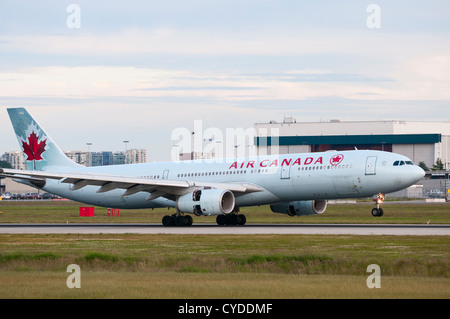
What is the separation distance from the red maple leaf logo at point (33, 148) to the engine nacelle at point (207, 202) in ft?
56.8

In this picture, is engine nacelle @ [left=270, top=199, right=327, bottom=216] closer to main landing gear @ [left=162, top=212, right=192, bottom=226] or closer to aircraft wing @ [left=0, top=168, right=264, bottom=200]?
aircraft wing @ [left=0, top=168, right=264, bottom=200]

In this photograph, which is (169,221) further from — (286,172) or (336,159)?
(336,159)

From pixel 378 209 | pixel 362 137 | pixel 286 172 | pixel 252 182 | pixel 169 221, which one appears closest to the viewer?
pixel 378 209

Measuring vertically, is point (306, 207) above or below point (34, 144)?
below

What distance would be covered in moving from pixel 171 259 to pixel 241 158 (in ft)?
87.1

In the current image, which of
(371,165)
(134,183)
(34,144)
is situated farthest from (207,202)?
(34,144)

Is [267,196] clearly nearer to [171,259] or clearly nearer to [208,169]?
[208,169]

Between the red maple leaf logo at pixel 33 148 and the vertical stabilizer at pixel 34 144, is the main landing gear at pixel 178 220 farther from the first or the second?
the red maple leaf logo at pixel 33 148

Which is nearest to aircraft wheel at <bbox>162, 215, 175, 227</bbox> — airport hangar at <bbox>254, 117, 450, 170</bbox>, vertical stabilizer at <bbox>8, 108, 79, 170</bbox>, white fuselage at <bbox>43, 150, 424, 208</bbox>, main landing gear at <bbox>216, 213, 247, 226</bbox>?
white fuselage at <bbox>43, 150, 424, 208</bbox>

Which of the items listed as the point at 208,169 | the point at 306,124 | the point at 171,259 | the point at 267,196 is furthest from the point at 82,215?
the point at 306,124

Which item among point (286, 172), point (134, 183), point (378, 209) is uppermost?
point (286, 172)

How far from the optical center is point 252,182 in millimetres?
51312

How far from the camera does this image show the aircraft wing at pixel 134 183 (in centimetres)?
4934

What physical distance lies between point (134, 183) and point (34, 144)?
52.6ft
